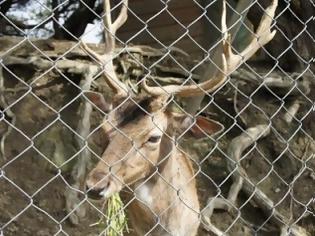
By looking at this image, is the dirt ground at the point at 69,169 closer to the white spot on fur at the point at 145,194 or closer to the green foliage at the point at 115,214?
the white spot on fur at the point at 145,194

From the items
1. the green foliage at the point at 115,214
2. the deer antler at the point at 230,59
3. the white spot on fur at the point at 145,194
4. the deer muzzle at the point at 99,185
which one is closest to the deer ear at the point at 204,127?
the deer antler at the point at 230,59

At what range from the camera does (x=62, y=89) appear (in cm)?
558

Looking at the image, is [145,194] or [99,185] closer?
[99,185]

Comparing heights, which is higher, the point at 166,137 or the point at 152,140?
the point at 152,140

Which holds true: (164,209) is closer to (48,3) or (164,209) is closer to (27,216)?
(27,216)

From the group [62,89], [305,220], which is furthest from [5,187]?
[305,220]

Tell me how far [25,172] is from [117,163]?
7.08 ft

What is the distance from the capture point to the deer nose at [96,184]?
9.16ft

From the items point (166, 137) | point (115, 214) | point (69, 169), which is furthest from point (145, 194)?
point (69, 169)

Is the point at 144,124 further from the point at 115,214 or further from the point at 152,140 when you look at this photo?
the point at 115,214

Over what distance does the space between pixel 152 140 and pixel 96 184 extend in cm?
51

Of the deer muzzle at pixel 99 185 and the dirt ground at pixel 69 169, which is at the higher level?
the deer muzzle at pixel 99 185

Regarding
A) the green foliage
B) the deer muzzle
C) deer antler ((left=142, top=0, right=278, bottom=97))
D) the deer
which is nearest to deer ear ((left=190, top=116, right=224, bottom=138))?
the deer

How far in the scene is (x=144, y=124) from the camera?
316 cm
